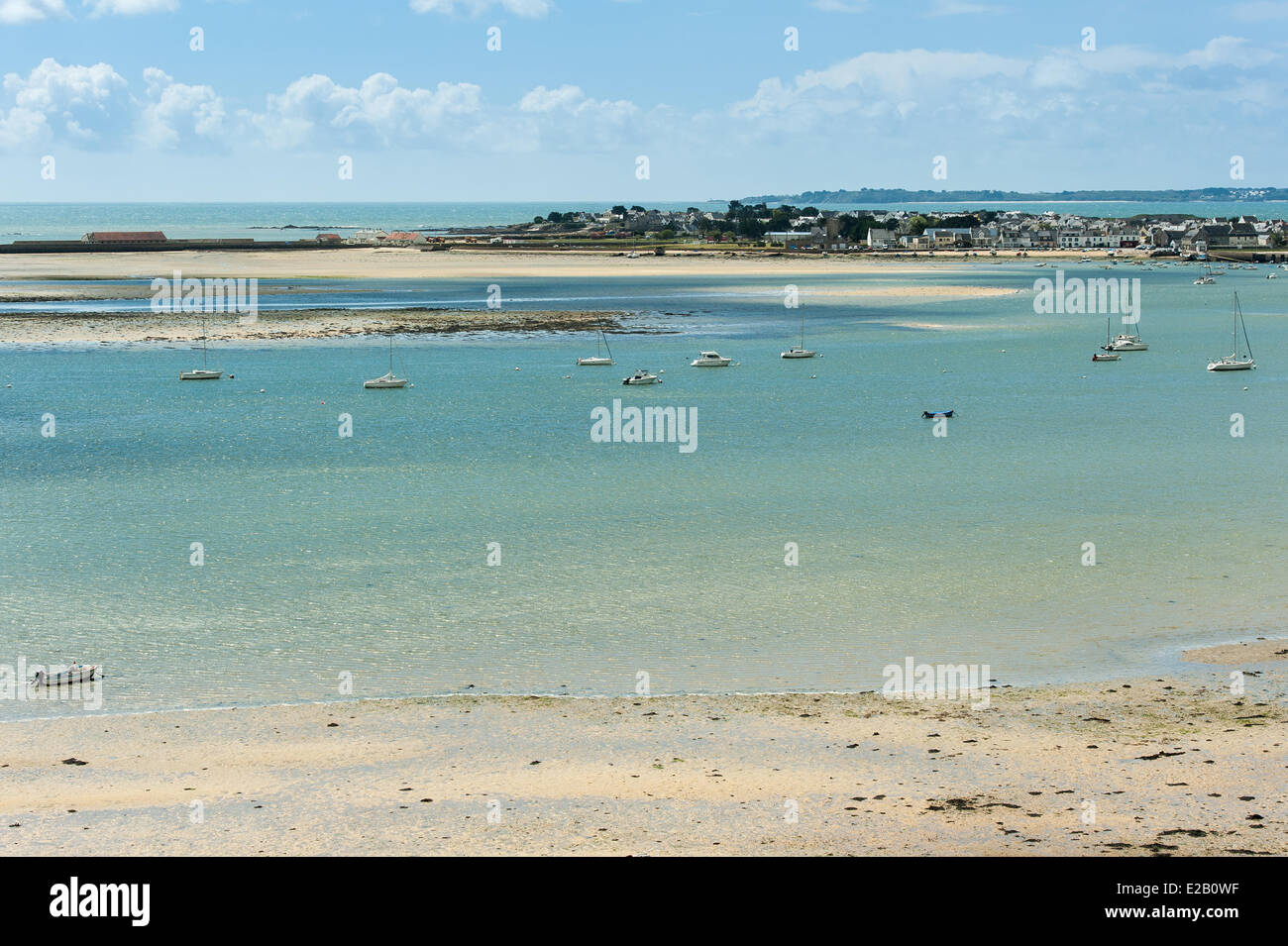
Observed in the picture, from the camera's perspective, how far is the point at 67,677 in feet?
67.8

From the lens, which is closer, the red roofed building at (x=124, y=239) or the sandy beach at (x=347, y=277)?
the sandy beach at (x=347, y=277)

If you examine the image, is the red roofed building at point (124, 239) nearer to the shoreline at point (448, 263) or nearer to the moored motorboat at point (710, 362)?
the shoreline at point (448, 263)

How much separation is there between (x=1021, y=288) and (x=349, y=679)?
121 m

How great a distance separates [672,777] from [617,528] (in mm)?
15877

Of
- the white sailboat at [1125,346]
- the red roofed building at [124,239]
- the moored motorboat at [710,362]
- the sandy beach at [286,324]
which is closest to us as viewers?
the moored motorboat at [710,362]

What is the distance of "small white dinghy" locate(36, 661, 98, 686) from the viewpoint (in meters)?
20.4

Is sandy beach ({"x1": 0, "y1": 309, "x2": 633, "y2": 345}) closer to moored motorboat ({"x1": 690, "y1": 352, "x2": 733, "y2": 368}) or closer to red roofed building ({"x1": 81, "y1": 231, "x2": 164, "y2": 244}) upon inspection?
moored motorboat ({"x1": 690, "y1": 352, "x2": 733, "y2": 368})

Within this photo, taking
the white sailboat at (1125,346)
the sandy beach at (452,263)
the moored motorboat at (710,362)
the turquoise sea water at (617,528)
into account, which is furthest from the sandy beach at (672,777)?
the sandy beach at (452,263)

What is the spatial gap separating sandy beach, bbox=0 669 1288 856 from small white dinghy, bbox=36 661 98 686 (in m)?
1.76

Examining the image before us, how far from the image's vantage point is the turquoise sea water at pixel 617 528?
22281 millimetres

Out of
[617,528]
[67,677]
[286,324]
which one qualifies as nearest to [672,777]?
[67,677]

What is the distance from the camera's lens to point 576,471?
131 feet

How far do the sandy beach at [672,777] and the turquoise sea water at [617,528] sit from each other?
1483 mm
